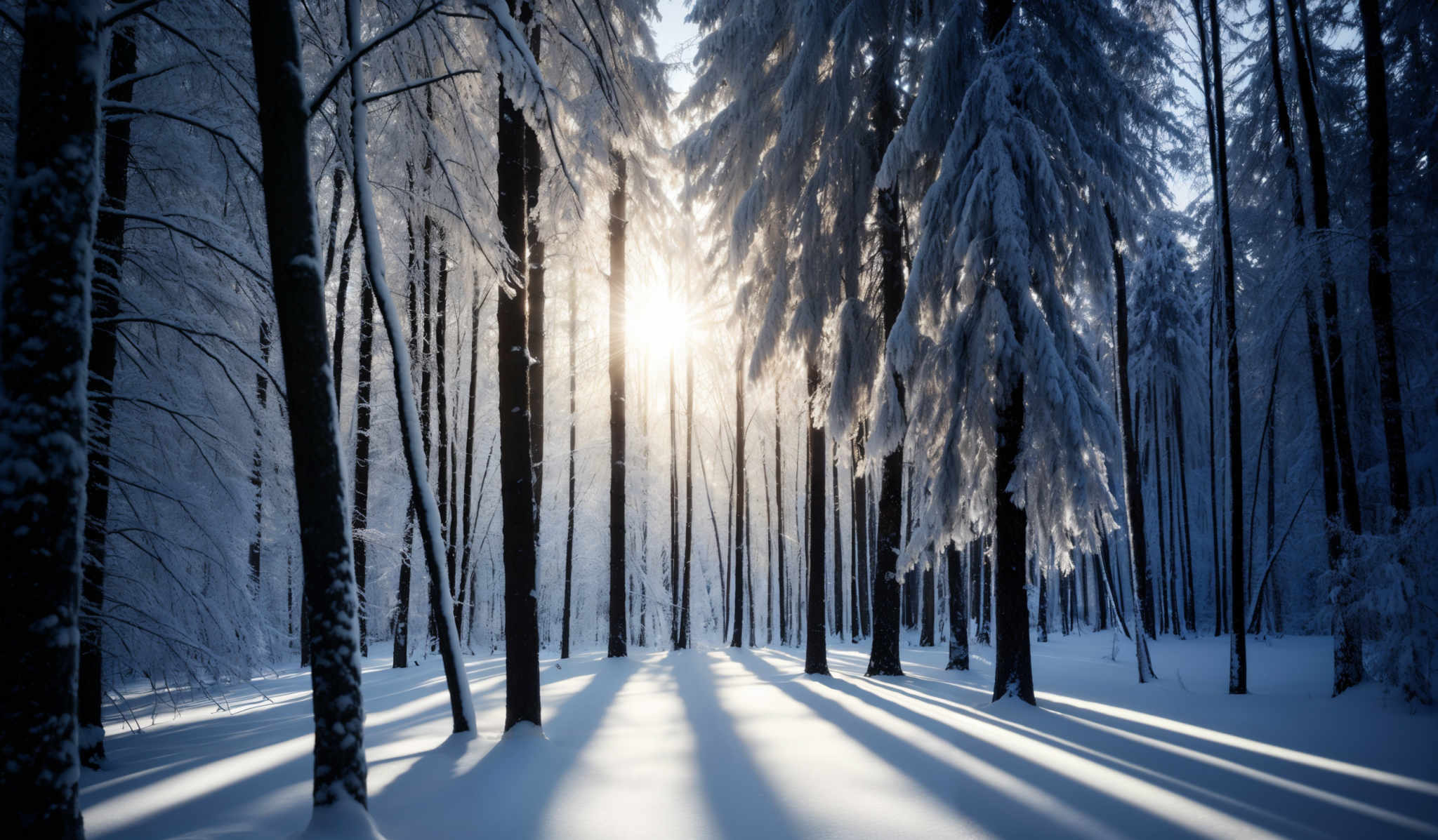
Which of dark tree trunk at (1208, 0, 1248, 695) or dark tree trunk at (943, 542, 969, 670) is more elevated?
dark tree trunk at (1208, 0, 1248, 695)

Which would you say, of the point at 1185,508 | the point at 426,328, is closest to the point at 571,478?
the point at 426,328

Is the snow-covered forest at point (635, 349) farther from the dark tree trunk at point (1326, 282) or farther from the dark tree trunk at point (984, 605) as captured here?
the dark tree trunk at point (984, 605)

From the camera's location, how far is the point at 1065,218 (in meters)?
7.81

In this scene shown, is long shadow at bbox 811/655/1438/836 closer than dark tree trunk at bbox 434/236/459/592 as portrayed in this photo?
Yes

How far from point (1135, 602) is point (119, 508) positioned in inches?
544

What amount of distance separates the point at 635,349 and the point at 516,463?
419 inches

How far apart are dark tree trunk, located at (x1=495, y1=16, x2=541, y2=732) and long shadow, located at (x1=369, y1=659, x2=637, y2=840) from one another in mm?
454

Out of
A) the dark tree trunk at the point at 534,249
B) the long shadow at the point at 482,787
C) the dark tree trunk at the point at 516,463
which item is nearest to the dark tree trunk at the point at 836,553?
the dark tree trunk at the point at 534,249

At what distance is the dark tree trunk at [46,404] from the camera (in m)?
2.56

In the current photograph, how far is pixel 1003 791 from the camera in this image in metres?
4.53

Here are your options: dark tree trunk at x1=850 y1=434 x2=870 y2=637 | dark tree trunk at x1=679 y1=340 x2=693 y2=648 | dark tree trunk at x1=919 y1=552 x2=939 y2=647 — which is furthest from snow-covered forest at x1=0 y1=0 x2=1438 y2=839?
dark tree trunk at x1=850 y1=434 x2=870 y2=637

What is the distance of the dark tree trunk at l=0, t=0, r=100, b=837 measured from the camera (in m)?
2.56

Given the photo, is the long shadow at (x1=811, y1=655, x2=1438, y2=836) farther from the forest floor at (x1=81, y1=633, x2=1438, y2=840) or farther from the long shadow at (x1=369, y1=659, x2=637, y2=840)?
the long shadow at (x1=369, y1=659, x2=637, y2=840)

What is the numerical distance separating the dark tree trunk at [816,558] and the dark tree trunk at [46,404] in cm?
930
